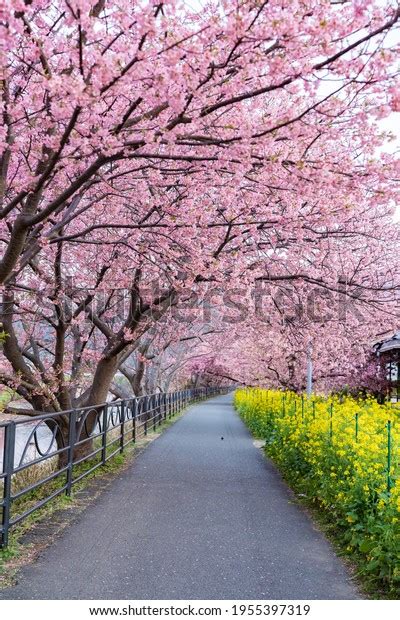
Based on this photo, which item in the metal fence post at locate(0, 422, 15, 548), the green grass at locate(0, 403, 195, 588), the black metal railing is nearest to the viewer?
the green grass at locate(0, 403, 195, 588)

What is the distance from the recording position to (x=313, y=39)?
14.3 feet

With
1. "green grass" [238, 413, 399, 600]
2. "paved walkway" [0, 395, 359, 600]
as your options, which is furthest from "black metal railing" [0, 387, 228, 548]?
"green grass" [238, 413, 399, 600]

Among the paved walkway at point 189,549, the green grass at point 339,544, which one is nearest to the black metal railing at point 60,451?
the paved walkway at point 189,549

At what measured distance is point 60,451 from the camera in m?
7.18

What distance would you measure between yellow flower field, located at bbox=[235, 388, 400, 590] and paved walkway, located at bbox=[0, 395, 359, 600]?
31 cm

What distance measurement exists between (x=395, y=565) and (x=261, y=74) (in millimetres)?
4361

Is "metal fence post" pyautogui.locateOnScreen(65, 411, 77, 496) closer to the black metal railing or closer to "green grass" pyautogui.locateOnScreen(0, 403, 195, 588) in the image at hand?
the black metal railing

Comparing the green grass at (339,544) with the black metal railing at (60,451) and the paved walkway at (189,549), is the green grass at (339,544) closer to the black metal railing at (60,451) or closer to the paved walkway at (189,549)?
the paved walkway at (189,549)

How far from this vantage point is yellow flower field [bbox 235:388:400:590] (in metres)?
4.63

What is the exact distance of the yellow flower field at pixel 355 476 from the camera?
4.63 meters

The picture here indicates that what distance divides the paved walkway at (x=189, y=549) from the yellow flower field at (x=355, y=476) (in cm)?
31

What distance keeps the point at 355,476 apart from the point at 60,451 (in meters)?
3.54

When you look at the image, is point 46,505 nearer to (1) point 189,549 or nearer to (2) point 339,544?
(1) point 189,549

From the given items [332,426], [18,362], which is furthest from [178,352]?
[332,426]
